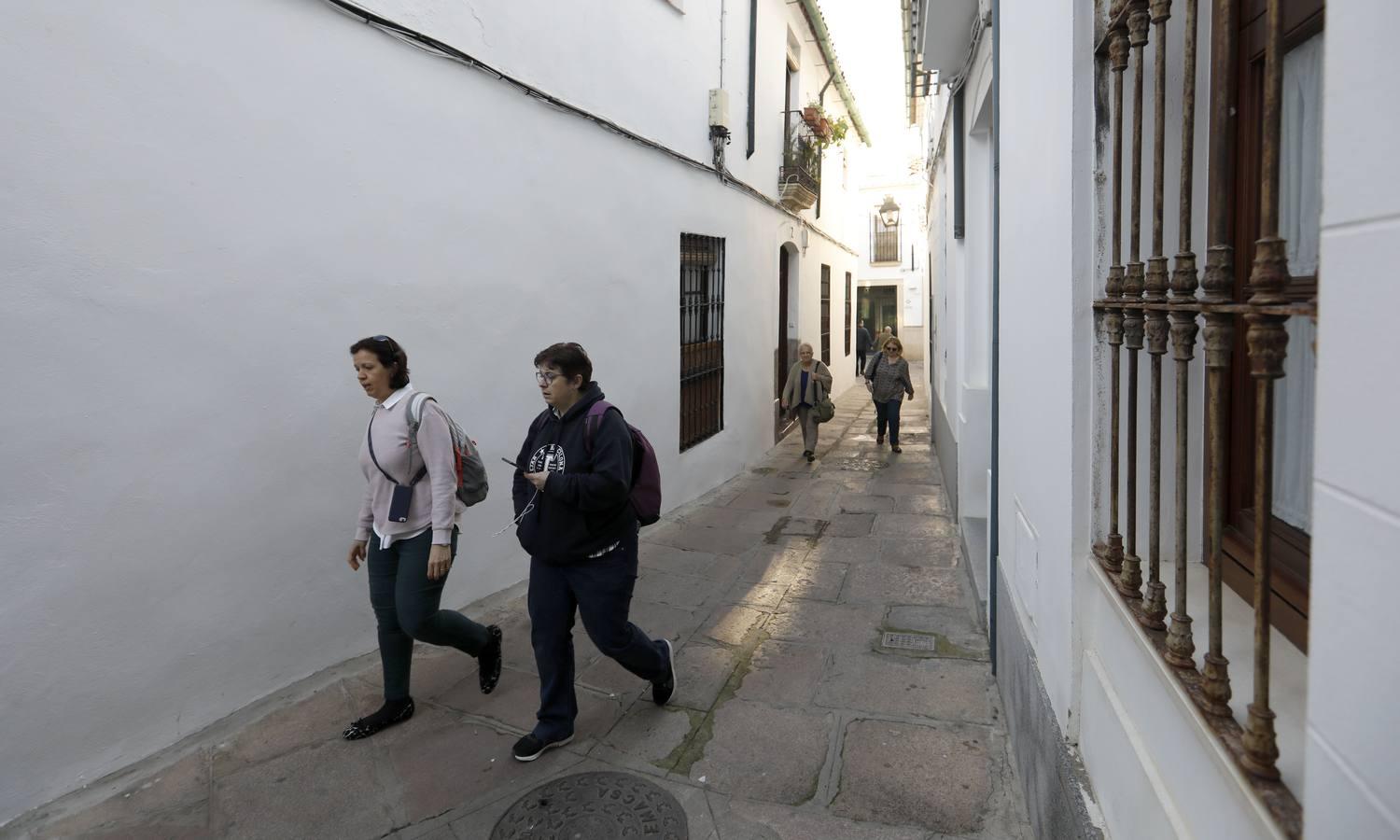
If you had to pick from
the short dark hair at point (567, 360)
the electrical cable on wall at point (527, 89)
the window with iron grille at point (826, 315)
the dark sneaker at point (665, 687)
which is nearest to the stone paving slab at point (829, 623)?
the dark sneaker at point (665, 687)

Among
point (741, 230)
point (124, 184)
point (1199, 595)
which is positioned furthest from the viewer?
point (741, 230)

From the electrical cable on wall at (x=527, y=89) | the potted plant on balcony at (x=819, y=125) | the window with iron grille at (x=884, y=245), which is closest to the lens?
the electrical cable on wall at (x=527, y=89)

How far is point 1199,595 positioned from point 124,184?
12.2 ft

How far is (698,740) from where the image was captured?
3.47 metres

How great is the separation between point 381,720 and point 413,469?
1108mm

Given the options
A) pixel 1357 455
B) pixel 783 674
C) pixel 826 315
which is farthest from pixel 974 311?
pixel 826 315

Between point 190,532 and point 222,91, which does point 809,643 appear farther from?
point 222,91

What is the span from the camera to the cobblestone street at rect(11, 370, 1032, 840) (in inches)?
115

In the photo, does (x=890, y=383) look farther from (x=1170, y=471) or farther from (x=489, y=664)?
(x=1170, y=471)

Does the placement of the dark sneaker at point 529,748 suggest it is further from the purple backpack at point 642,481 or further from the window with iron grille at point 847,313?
the window with iron grille at point 847,313

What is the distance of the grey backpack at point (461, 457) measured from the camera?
132 inches

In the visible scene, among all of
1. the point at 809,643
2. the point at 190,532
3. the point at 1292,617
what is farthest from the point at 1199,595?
the point at 190,532

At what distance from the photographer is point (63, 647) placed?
2920 millimetres

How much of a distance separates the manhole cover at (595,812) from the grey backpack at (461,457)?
122 centimetres
